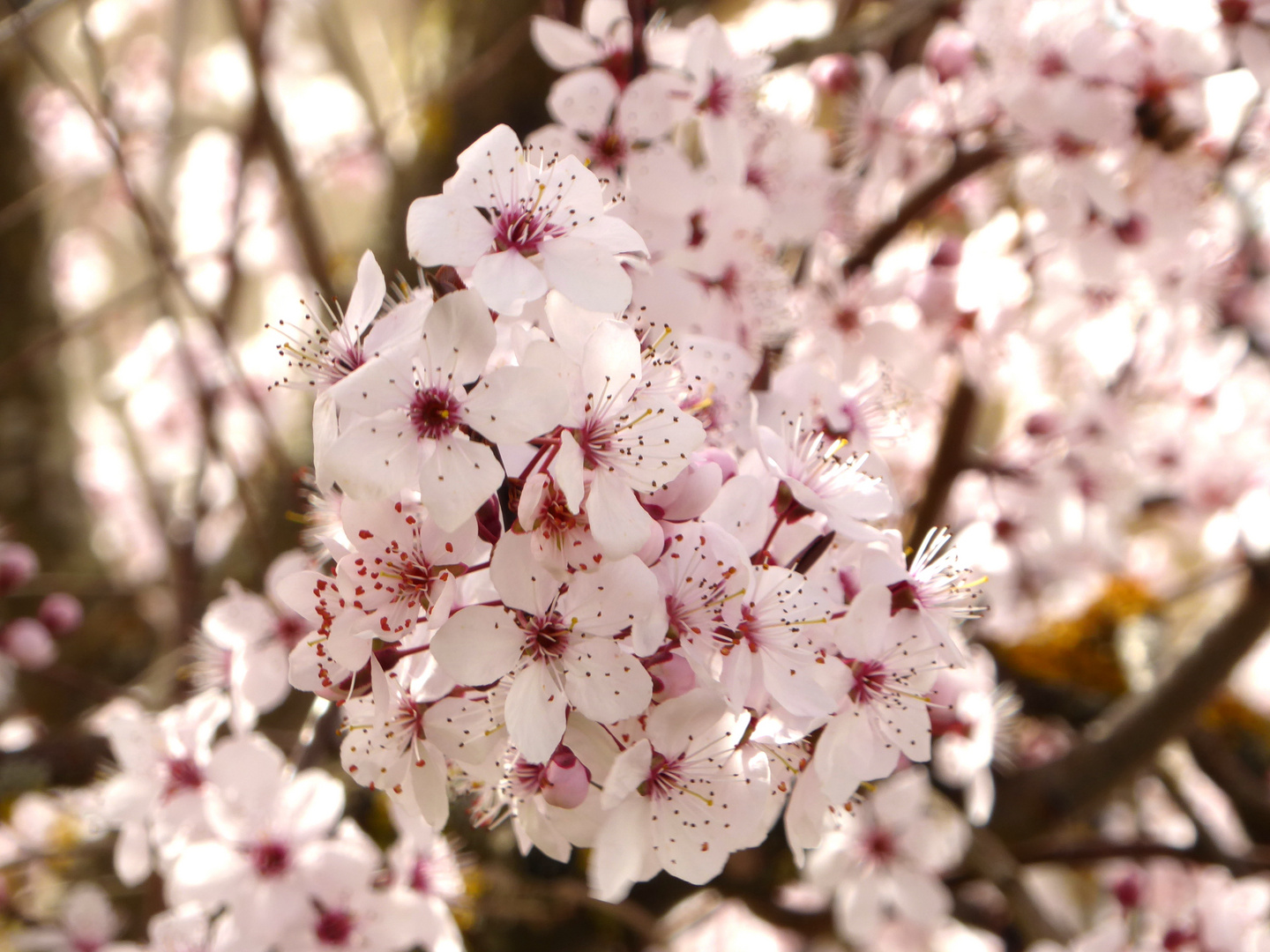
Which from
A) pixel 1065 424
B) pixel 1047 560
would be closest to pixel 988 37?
pixel 1065 424

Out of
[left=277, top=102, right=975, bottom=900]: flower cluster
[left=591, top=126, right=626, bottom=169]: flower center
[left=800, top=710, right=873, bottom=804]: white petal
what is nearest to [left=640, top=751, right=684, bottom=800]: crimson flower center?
[left=277, top=102, right=975, bottom=900]: flower cluster

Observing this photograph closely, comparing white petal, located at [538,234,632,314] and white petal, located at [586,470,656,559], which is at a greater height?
white petal, located at [538,234,632,314]

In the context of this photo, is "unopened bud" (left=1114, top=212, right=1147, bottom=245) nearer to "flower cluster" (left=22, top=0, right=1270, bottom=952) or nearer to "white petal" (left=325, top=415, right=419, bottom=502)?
"flower cluster" (left=22, top=0, right=1270, bottom=952)

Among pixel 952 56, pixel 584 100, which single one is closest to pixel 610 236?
pixel 584 100

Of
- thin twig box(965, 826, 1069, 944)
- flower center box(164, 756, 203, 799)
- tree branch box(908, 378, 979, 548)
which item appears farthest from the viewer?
tree branch box(908, 378, 979, 548)

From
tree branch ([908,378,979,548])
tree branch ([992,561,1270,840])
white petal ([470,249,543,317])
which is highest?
white petal ([470,249,543,317])

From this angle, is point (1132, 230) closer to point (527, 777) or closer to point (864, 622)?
point (864, 622)

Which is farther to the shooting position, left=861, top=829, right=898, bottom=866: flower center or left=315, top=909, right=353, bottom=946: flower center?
left=861, top=829, right=898, bottom=866: flower center
